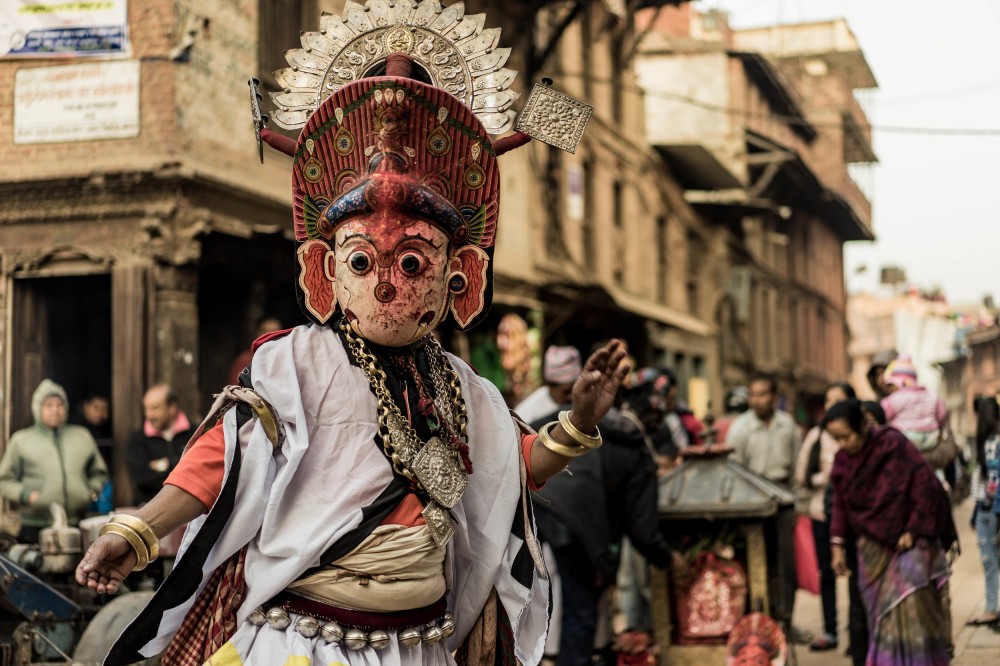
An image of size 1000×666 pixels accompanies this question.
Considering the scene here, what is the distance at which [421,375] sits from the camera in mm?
4070

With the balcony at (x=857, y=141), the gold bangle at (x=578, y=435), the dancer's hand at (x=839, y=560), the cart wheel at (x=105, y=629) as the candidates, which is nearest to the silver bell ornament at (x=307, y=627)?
the gold bangle at (x=578, y=435)

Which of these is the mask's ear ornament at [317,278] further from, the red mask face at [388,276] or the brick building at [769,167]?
the brick building at [769,167]

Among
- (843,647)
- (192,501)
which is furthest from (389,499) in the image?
(843,647)

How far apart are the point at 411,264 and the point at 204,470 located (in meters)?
0.81

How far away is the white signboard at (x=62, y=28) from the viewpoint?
9.52 metres

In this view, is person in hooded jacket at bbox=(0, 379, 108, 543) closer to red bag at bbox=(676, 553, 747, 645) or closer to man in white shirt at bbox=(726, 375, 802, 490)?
red bag at bbox=(676, 553, 747, 645)

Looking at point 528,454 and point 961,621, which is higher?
point 528,454

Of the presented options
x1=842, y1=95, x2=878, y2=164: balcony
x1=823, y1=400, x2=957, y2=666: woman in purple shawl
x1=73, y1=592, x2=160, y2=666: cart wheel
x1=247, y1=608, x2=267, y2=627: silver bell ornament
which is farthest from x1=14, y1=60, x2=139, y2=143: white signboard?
x1=842, y1=95, x2=878, y2=164: balcony

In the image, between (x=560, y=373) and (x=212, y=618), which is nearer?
(x=212, y=618)

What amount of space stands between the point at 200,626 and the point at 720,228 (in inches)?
1236

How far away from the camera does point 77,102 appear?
1064 cm

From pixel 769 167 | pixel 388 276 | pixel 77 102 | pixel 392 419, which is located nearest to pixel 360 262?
pixel 388 276

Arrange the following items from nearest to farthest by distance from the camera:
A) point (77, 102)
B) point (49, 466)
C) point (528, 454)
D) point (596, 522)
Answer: point (528, 454) < point (596, 522) < point (49, 466) < point (77, 102)

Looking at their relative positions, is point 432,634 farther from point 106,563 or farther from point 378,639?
point 106,563
